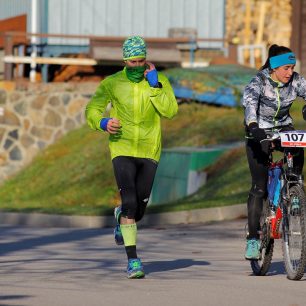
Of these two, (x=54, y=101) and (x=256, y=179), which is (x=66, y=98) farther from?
(x=256, y=179)

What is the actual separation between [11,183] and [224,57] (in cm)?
693

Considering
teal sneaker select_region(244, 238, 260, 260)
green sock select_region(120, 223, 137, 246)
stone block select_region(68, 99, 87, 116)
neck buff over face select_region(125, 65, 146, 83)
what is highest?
neck buff over face select_region(125, 65, 146, 83)

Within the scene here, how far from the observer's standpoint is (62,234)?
48.9 feet

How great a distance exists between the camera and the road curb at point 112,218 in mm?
15953

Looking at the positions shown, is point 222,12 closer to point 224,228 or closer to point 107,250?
point 224,228

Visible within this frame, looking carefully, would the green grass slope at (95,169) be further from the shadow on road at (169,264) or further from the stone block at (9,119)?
the shadow on road at (169,264)

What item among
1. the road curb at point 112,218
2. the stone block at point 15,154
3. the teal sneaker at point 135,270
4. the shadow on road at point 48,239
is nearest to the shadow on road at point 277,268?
the teal sneaker at point 135,270

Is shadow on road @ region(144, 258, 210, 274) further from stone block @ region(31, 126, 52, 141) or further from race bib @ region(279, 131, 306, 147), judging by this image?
stone block @ region(31, 126, 52, 141)

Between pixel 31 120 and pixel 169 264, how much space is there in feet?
51.8

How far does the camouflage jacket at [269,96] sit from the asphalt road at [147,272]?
48.6 inches

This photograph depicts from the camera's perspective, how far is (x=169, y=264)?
36.2 feet

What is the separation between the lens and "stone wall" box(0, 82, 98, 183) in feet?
86.5

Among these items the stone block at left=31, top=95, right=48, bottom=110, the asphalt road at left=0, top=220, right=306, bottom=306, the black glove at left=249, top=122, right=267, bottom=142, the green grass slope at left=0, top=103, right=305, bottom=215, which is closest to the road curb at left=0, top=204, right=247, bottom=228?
the green grass slope at left=0, top=103, right=305, bottom=215

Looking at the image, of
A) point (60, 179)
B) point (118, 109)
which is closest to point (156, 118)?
point (118, 109)
